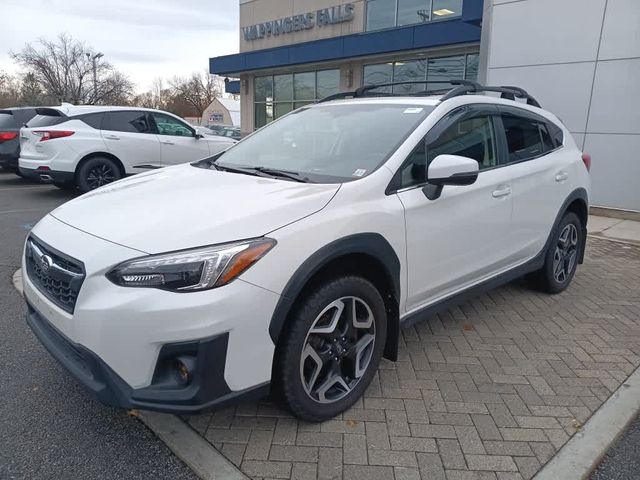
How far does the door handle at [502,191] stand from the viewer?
3.45 m

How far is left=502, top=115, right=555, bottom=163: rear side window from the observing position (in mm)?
3785

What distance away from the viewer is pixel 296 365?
230cm

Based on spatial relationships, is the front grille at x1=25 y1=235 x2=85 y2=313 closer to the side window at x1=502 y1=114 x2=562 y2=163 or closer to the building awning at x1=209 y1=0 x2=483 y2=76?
the side window at x1=502 y1=114 x2=562 y2=163

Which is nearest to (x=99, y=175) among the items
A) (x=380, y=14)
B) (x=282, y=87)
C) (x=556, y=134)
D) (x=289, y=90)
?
(x=556, y=134)

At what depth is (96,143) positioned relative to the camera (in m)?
8.80

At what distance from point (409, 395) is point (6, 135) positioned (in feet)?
35.8

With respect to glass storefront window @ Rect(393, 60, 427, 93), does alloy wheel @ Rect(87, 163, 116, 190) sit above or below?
below

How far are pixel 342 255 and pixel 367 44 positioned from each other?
1545 centimetres

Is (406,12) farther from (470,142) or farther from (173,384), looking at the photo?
(173,384)

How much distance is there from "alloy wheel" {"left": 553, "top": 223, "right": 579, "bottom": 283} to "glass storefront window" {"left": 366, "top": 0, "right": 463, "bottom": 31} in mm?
12410

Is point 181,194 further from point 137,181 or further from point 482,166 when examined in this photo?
point 482,166

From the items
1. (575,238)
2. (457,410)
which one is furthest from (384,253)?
(575,238)

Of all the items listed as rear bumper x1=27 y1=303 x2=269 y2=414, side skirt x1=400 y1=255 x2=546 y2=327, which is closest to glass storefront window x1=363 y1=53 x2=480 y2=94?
side skirt x1=400 y1=255 x2=546 y2=327

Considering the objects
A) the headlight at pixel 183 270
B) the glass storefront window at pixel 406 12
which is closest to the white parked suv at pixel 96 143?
the headlight at pixel 183 270
